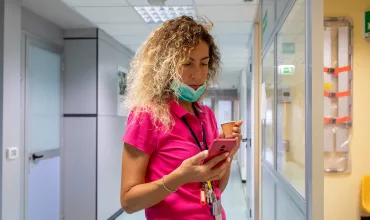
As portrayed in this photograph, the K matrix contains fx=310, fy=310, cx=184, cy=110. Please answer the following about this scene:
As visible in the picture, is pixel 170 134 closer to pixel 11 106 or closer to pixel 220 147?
pixel 220 147

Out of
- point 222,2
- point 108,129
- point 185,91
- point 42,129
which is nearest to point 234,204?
point 108,129

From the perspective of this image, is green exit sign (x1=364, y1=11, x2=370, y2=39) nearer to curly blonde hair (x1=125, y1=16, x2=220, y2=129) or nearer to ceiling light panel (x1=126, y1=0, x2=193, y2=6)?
ceiling light panel (x1=126, y1=0, x2=193, y2=6)

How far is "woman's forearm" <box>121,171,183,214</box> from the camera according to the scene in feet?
3.06

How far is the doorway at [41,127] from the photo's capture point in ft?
11.1

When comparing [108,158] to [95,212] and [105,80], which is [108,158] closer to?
[95,212]

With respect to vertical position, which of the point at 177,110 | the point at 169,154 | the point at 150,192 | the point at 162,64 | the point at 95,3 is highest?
the point at 95,3

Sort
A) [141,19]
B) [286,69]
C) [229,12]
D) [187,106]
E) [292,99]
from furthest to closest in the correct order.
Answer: [141,19], [229,12], [286,69], [292,99], [187,106]

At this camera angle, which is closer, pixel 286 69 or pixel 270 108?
pixel 286 69

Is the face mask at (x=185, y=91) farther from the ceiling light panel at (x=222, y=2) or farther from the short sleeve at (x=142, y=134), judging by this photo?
the ceiling light panel at (x=222, y=2)

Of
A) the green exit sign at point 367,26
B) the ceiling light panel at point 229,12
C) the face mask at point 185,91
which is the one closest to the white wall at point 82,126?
the ceiling light panel at point 229,12

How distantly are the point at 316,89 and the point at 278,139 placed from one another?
1.05 metres

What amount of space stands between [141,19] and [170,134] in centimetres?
309

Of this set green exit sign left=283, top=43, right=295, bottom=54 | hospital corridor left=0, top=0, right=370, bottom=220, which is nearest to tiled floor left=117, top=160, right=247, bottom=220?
hospital corridor left=0, top=0, right=370, bottom=220

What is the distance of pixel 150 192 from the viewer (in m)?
0.94
